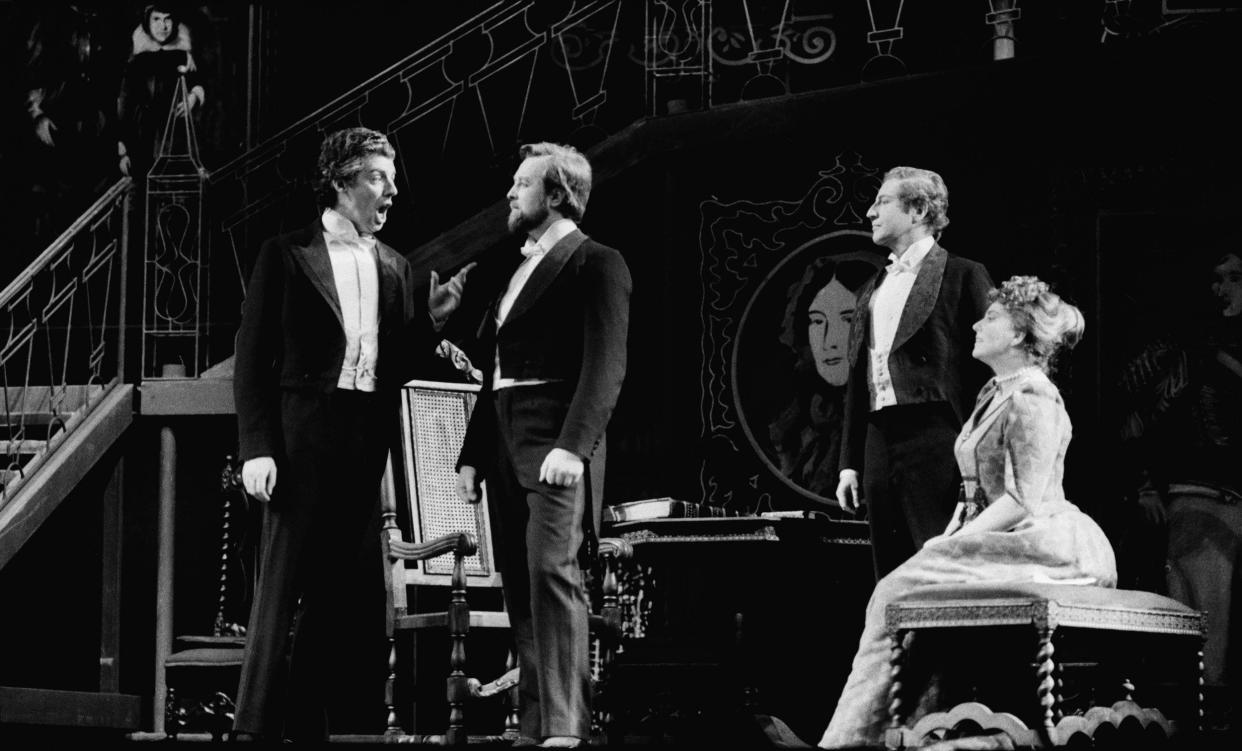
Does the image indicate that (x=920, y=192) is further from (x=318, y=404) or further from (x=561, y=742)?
(x=561, y=742)

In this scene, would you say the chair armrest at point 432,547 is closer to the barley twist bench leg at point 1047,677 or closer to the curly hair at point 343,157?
the curly hair at point 343,157

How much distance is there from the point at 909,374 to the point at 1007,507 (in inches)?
19.8

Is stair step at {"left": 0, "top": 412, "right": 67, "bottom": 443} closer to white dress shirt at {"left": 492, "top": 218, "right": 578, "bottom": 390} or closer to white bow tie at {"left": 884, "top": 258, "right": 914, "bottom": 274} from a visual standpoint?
white dress shirt at {"left": 492, "top": 218, "right": 578, "bottom": 390}

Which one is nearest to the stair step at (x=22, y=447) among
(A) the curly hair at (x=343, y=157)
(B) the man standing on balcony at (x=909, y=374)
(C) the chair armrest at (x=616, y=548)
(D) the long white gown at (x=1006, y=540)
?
(C) the chair armrest at (x=616, y=548)

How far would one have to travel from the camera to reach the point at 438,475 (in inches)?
280

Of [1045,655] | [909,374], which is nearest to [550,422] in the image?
[909,374]

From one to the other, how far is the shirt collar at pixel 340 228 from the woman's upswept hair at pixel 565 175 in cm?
51

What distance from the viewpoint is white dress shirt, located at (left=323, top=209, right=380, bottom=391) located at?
201 inches

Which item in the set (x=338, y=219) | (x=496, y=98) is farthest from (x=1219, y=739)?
(x=496, y=98)

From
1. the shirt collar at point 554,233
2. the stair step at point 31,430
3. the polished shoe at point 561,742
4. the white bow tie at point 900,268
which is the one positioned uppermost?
the shirt collar at point 554,233

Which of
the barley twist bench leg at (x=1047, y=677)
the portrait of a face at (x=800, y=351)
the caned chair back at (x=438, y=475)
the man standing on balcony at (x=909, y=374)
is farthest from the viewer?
the portrait of a face at (x=800, y=351)

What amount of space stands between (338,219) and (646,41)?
3.67m

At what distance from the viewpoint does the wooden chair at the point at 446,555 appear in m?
6.38

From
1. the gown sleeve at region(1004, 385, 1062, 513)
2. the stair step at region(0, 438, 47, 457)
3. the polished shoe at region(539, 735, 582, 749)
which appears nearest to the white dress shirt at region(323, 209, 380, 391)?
the polished shoe at region(539, 735, 582, 749)
